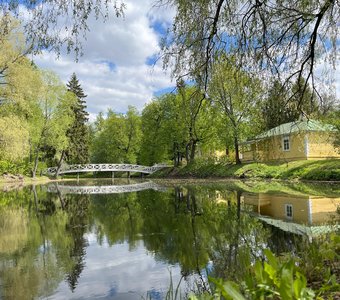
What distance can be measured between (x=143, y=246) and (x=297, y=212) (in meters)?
5.17

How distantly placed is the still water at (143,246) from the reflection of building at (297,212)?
27 millimetres

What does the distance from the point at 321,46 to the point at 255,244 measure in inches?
136

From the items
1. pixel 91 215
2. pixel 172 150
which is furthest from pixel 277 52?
pixel 172 150

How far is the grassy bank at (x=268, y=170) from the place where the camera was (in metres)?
22.0

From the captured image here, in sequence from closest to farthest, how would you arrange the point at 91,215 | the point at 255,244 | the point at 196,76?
1. the point at 196,76
2. the point at 255,244
3. the point at 91,215

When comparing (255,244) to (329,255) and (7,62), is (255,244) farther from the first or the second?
(7,62)

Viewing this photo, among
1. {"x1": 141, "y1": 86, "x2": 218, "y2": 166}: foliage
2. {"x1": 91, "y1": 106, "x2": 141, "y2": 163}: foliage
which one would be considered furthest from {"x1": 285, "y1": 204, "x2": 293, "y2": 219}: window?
{"x1": 91, "y1": 106, "x2": 141, "y2": 163}: foliage

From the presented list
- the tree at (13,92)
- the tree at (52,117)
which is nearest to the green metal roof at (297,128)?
the tree at (13,92)

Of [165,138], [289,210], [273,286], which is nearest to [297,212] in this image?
[289,210]

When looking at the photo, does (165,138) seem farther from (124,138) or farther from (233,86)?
(233,86)

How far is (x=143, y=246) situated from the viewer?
7270mm

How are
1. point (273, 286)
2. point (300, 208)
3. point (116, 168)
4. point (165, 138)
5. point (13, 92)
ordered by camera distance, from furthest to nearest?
1. point (116, 168)
2. point (165, 138)
3. point (13, 92)
4. point (300, 208)
5. point (273, 286)

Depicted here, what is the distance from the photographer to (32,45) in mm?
3838

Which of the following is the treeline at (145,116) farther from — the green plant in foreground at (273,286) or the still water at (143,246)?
the green plant in foreground at (273,286)
